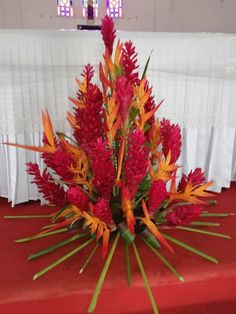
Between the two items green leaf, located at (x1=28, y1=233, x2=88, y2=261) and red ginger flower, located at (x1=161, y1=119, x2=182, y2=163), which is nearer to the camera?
red ginger flower, located at (x1=161, y1=119, x2=182, y2=163)

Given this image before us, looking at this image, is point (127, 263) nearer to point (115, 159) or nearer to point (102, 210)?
point (102, 210)

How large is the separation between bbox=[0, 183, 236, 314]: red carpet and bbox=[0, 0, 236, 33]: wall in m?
4.58

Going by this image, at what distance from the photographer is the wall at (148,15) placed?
185 inches

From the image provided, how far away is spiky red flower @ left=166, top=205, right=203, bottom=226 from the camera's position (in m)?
0.88

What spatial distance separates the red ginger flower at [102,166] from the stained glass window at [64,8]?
4675 mm

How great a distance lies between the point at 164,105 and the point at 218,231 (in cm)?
56

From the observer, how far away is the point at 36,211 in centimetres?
132

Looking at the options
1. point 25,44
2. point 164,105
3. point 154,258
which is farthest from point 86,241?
point 25,44

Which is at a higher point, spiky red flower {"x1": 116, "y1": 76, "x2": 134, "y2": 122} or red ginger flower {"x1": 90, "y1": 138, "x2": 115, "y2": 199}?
spiky red flower {"x1": 116, "y1": 76, "x2": 134, "y2": 122}

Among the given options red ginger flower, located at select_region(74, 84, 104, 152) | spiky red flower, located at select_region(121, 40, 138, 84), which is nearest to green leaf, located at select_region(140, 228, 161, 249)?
red ginger flower, located at select_region(74, 84, 104, 152)

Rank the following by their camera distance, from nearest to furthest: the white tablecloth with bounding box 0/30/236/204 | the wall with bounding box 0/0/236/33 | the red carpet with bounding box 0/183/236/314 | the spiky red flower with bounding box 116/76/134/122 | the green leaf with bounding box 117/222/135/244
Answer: the spiky red flower with bounding box 116/76/134/122 → the red carpet with bounding box 0/183/236/314 → the green leaf with bounding box 117/222/135/244 → the white tablecloth with bounding box 0/30/236/204 → the wall with bounding box 0/0/236/33

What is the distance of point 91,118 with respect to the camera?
819mm

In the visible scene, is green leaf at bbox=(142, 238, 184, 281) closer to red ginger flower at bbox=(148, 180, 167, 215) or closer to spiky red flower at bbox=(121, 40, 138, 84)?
red ginger flower at bbox=(148, 180, 167, 215)

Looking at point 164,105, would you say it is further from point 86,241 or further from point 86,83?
point 86,241
